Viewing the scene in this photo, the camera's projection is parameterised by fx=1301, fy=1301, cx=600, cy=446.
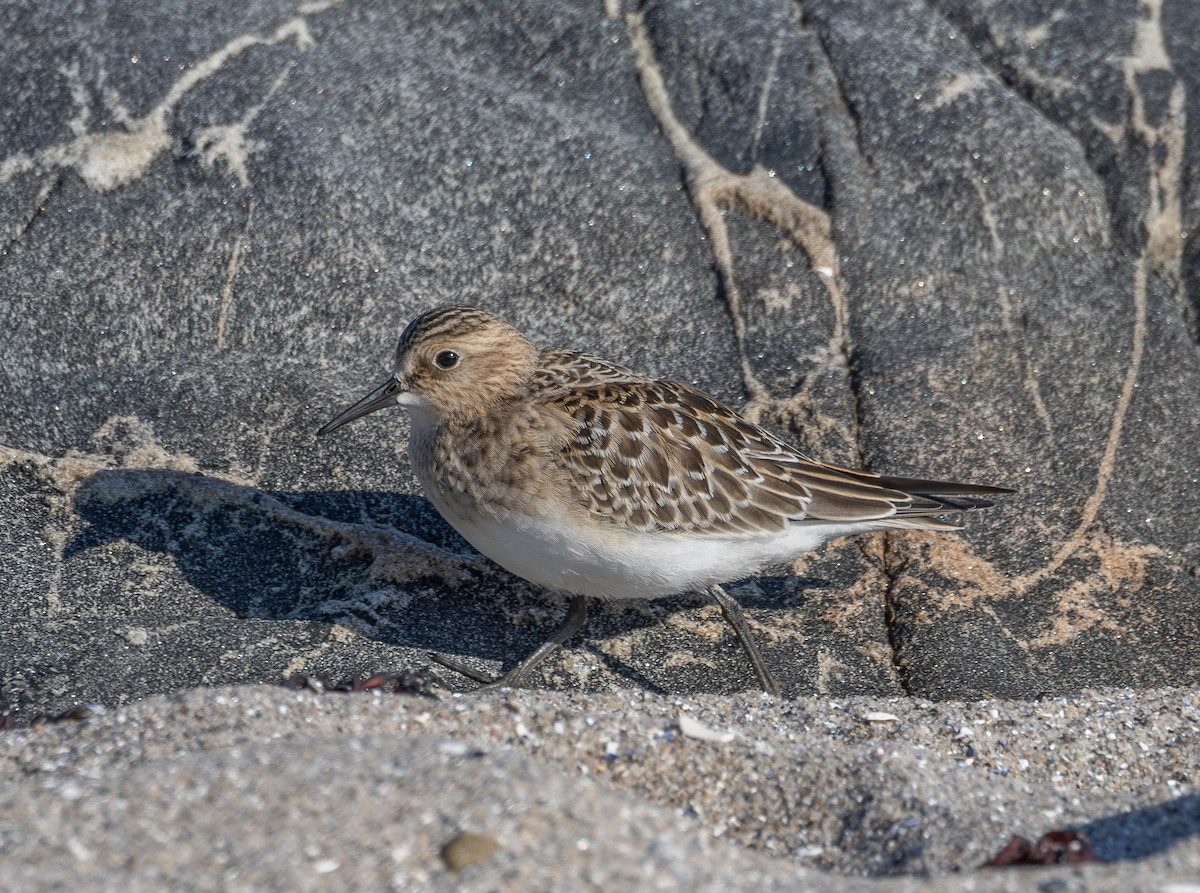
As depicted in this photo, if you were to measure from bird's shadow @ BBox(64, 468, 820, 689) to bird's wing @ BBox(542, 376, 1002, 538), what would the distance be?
59 cm

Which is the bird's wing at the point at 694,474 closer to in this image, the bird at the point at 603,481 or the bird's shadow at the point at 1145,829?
the bird at the point at 603,481

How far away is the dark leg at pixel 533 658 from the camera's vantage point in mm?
4828

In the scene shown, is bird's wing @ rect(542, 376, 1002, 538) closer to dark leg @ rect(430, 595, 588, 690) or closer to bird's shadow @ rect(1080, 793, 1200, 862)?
dark leg @ rect(430, 595, 588, 690)

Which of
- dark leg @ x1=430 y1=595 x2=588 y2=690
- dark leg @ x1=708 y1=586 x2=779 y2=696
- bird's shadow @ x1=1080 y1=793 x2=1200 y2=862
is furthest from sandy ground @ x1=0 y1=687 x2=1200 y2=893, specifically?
dark leg @ x1=430 y1=595 x2=588 y2=690

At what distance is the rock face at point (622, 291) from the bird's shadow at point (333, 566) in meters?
0.02

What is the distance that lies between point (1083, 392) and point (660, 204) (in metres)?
2.15

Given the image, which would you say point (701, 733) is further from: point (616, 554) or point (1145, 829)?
point (1145, 829)

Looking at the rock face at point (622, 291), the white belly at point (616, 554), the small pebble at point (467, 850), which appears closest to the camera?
the small pebble at point (467, 850)

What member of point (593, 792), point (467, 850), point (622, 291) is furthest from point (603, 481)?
point (467, 850)

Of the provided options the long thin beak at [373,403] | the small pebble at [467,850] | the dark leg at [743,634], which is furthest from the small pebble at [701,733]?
the long thin beak at [373,403]

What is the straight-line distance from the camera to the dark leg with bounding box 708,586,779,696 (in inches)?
191

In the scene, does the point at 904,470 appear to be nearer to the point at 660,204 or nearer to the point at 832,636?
the point at 832,636

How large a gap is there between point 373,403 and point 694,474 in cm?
131

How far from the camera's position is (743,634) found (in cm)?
493
